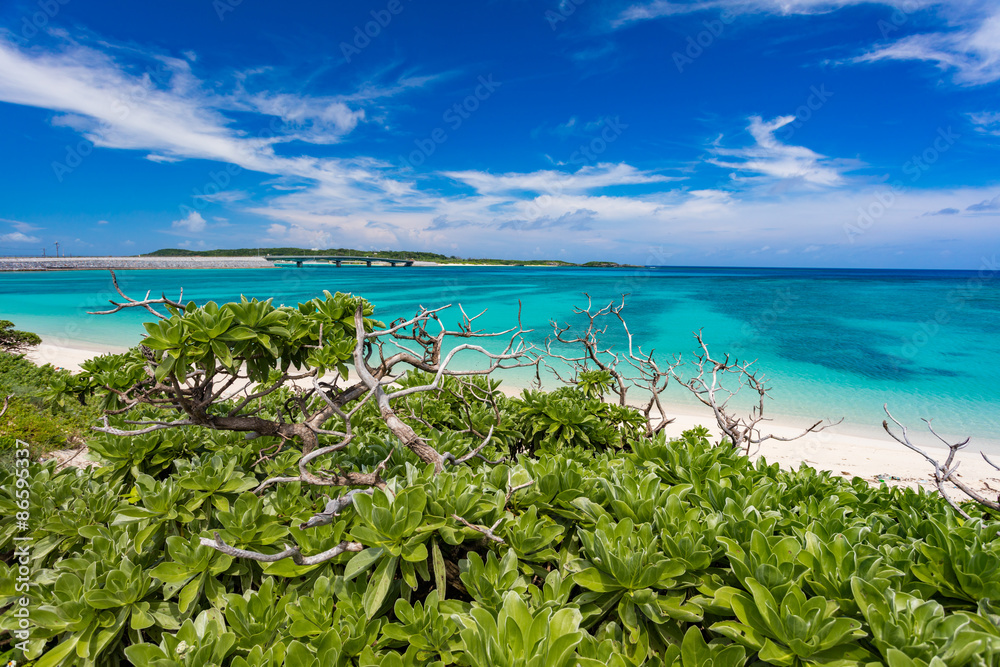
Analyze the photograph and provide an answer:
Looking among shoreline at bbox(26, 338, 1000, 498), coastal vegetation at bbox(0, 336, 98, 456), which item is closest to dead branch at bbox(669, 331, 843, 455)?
shoreline at bbox(26, 338, 1000, 498)

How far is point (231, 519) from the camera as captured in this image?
1661mm

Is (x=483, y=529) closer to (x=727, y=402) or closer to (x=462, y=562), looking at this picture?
(x=462, y=562)

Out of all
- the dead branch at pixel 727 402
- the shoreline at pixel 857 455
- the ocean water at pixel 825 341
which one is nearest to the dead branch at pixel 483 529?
the dead branch at pixel 727 402

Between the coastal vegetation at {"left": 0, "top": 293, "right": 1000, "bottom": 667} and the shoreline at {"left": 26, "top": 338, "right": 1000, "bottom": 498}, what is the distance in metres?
3.77

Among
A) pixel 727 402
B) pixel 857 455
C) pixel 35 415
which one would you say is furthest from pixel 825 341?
pixel 35 415

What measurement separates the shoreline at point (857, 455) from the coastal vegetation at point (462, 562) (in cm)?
377

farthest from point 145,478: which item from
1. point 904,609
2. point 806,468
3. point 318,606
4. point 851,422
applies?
point 851,422

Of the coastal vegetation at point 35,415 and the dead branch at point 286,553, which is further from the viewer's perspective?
the coastal vegetation at point 35,415

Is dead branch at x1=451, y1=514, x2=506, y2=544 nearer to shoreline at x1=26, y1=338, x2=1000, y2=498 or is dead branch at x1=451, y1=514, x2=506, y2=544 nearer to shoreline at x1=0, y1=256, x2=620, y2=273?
shoreline at x1=26, y1=338, x2=1000, y2=498

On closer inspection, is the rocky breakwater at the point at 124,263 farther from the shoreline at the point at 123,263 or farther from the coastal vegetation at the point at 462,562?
the coastal vegetation at the point at 462,562

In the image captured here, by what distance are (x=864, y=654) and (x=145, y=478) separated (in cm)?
265

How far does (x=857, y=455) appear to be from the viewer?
734 cm

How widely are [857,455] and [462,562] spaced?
28.3 feet

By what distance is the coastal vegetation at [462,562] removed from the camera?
115cm
